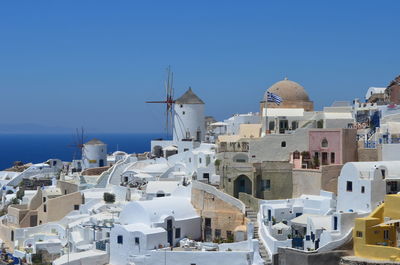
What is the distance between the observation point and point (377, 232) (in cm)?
2753

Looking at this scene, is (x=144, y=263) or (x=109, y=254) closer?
(x=144, y=263)

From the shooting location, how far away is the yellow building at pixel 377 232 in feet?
89.2

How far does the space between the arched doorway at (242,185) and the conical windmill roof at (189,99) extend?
58.7 ft

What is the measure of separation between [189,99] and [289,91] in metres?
9.95

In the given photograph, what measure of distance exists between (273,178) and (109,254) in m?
10.1

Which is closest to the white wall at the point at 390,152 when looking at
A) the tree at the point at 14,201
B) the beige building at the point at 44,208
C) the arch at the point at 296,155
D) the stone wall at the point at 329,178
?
the stone wall at the point at 329,178

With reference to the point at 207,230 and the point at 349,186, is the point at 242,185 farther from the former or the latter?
the point at 349,186

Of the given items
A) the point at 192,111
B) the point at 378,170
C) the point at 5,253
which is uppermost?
the point at 192,111

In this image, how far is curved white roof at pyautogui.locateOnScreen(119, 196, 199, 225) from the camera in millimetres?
32969

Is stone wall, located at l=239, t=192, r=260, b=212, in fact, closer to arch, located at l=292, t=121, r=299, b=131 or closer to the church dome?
arch, located at l=292, t=121, r=299, b=131

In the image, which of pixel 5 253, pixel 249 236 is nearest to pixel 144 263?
pixel 249 236

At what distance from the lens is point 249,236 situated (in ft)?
101

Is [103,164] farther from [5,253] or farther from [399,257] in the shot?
[399,257]

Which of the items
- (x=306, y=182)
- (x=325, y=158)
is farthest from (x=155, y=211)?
(x=325, y=158)
